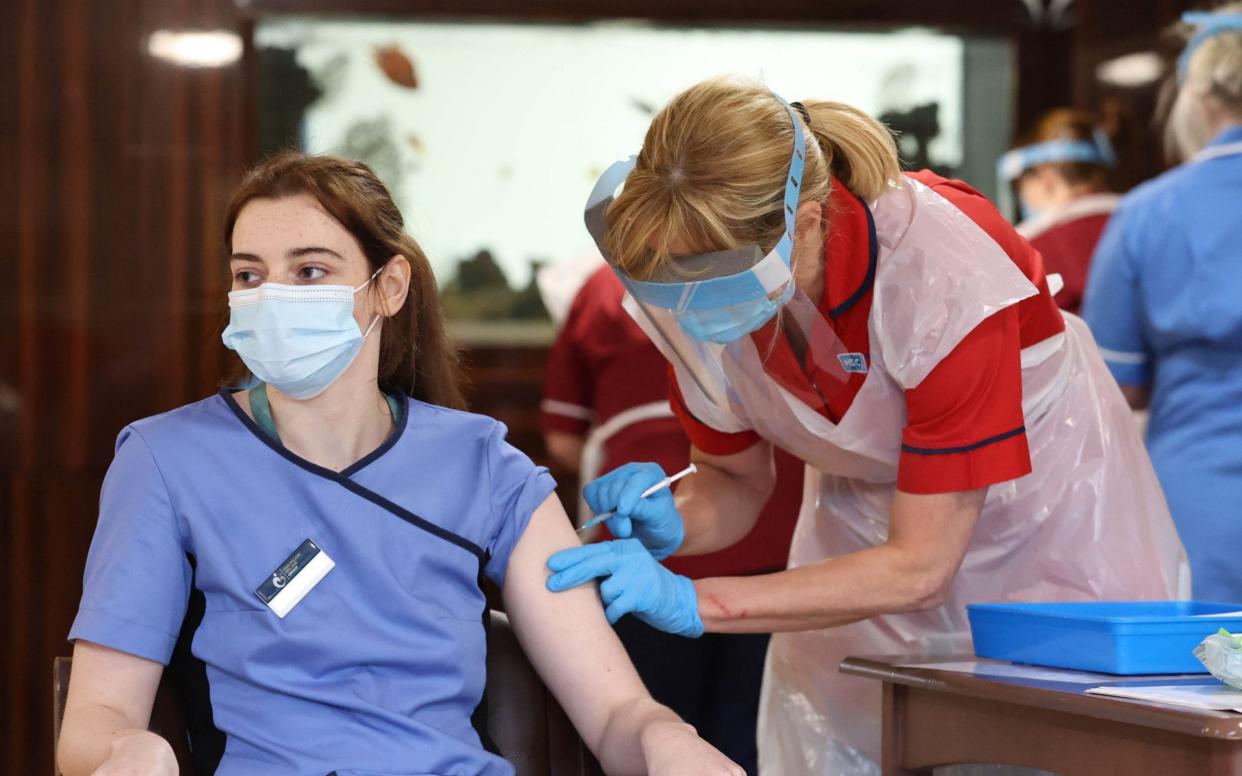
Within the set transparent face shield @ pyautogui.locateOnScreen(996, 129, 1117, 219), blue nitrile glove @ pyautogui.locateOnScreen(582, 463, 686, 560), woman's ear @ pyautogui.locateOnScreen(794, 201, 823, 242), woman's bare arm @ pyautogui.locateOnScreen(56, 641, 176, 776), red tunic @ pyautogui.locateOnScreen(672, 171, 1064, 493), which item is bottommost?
woman's bare arm @ pyautogui.locateOnScreen(56, 641, 176, 776)

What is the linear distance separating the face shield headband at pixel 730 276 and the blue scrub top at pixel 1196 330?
1095 mm

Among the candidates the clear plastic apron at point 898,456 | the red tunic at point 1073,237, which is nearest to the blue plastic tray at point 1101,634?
the clear plastic apron at point 898,456

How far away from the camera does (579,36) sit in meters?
3.91

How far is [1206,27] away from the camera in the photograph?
2529 millimetres

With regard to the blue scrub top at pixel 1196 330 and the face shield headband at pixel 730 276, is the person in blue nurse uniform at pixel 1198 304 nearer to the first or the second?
the blue scrub top at pixel 1196 330

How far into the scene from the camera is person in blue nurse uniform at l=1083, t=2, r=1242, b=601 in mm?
2436

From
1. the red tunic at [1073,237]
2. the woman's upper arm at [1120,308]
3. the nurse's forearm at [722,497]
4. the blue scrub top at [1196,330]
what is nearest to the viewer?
the nurse's forearm at [722,497]

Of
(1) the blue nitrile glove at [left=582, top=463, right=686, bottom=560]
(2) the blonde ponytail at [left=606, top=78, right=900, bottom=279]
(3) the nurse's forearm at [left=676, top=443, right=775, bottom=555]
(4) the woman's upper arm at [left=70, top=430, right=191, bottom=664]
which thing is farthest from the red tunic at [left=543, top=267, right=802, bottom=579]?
(4) the woman's upper arm at [left=70, top=430, right=191, bottom=664]

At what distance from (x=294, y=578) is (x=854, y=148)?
0.83 metres

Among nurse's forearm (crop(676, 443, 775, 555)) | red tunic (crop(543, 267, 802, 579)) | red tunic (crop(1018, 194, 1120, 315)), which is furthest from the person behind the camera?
red tunic (crop(1018, 194, 1120, 315))

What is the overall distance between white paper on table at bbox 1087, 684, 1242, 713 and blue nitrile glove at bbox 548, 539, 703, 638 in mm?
487

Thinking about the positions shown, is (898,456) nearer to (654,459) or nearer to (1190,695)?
(1190,695)

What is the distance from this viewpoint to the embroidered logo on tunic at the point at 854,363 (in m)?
1.83

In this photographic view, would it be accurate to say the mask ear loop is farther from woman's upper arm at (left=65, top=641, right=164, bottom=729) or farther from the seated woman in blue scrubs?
woman's upper arm at (left=65, top=641, right=164, bottom=729)
